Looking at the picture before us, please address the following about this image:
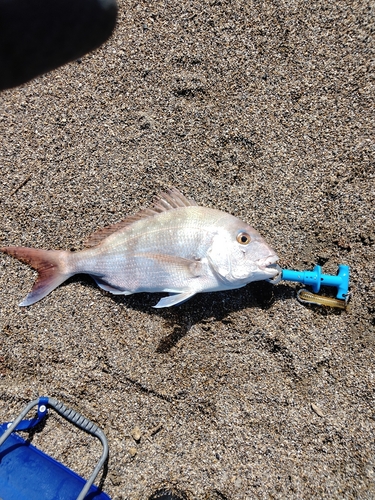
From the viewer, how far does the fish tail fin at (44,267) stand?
2.12 metres

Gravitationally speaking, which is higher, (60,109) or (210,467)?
(60,109)

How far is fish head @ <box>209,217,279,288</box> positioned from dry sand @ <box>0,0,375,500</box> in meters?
0.20

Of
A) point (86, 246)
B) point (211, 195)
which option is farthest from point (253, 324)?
point (86, 246)

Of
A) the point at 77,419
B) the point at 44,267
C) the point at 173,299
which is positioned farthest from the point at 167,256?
the point at 77,419

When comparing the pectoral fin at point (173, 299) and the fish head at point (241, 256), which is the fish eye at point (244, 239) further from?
the pectoral fin at point (173, 299)

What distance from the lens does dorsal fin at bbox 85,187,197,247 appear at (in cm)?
208

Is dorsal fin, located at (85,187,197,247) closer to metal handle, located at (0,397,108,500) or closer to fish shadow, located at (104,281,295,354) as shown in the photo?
fish shadow, located at (104,281,295,354)

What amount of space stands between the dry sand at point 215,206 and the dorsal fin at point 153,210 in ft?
0.30

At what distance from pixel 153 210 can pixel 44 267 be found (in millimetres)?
831

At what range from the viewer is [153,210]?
2121 mm

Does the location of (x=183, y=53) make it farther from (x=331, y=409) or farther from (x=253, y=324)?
(x=331, y=409)

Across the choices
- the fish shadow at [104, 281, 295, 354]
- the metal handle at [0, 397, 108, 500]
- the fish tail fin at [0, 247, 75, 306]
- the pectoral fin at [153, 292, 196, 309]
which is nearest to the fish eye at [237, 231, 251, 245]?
the fish shadow at [104, 281, 295, 354]

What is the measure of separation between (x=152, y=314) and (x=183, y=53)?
178cm

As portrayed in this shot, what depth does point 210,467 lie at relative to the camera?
206 centimetres
